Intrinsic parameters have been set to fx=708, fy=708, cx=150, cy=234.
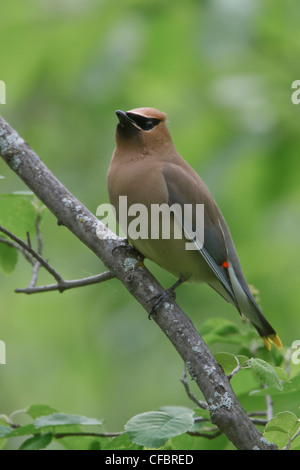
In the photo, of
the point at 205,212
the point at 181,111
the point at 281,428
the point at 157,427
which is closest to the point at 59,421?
the point at 157,427

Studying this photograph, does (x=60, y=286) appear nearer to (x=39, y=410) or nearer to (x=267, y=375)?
(x=39, y=410)

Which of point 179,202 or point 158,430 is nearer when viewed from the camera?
point 158,430

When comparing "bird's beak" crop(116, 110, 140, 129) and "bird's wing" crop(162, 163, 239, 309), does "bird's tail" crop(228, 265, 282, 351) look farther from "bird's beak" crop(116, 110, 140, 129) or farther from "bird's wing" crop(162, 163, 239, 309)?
"bird's beak" crop(116, 110, 140, 129)

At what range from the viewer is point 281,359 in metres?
4.34

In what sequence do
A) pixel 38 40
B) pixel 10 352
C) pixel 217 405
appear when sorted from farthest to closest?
pixel 10 352 < pixel 38 40 < pixel 217 405

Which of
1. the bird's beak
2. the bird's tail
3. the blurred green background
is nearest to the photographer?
the bird's tail

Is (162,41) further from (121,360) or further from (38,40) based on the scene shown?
(121,360)

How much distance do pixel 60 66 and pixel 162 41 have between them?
98 centimetres

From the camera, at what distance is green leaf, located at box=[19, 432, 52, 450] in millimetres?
3404

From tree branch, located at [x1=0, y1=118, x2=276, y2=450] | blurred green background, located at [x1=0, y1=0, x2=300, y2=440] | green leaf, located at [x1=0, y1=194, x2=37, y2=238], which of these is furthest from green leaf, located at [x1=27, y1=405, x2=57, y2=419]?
blurred green background, located at [x1=0, y1=0, x2=300, y2=440]

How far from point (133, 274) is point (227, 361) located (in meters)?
0.77

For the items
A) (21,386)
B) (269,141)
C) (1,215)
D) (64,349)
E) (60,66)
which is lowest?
(21,386)

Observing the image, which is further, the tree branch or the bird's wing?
the bird's wing

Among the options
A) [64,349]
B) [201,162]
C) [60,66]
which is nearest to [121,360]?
[64,349]
